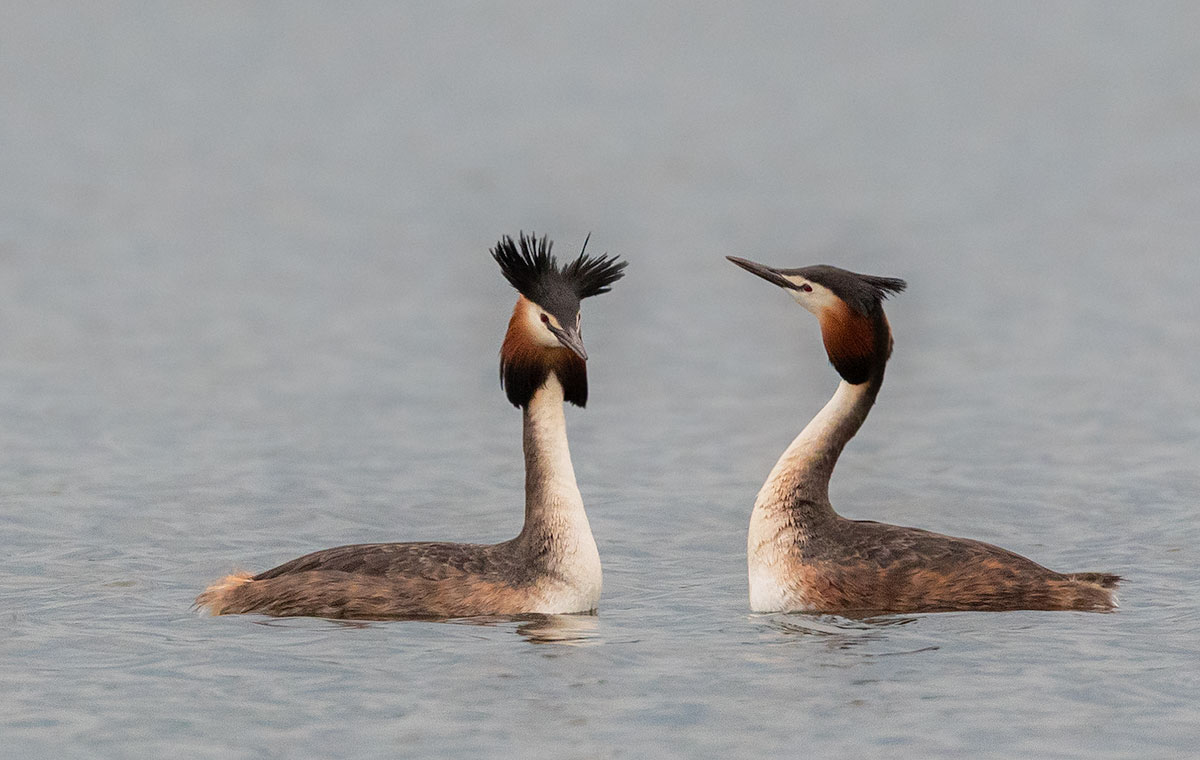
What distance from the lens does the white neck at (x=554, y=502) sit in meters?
13.5

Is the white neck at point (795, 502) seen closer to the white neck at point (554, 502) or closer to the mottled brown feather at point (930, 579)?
the mottled brown feather at point (930, 579)

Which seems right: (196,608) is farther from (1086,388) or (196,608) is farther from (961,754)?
(1086,388)

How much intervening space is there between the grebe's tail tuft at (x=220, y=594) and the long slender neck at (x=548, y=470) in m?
1.59

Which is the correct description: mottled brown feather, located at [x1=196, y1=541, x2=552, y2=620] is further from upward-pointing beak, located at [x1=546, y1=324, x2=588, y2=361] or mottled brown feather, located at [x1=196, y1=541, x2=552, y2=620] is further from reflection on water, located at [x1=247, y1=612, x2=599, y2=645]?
upward-pointing beak, located at [x1=546, y1=324, x2=588, y2=361]

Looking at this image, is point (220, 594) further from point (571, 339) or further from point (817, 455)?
point (817, 455)

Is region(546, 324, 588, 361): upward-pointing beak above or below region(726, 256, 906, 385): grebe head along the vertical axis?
below

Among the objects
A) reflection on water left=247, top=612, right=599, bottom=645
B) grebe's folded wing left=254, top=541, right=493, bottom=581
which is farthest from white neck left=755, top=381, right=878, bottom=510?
grebe's folded wing left=254, top=541, right=493, bottom=581

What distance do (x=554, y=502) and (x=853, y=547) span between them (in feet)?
5.47

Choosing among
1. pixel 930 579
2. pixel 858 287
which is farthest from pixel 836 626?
pixel 858 287

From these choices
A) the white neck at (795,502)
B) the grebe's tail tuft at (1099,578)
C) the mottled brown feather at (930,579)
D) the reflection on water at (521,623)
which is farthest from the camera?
the white neck at (795,502)

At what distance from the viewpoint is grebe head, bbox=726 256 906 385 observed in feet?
45.9

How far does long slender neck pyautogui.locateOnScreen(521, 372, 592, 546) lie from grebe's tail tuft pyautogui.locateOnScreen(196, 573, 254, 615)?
5.21 ft

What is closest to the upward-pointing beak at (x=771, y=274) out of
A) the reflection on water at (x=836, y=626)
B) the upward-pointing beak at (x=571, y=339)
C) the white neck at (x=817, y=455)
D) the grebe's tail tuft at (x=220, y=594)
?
the white neck at (x=817, y=455)

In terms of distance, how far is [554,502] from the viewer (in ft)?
45.2
